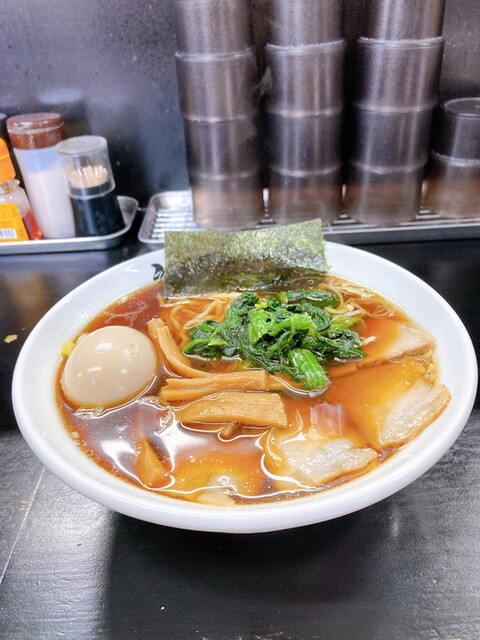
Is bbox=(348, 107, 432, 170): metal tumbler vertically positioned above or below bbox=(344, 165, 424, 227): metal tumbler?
above

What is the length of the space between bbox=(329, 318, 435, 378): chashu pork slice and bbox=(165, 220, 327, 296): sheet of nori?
14.7 inches

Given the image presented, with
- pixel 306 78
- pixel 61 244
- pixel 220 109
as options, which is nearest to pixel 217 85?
pixel 220 109

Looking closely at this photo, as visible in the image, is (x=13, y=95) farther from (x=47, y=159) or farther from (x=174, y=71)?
(x=174, y=71)

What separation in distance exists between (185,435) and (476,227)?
177 cm

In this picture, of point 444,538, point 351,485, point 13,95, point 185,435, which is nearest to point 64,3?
point 13,95

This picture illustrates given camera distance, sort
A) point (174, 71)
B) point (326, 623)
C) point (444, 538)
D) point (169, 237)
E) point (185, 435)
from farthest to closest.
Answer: point (174, 71), point (169, 237), point (185, 435), point (444, 538), point (326, 623)

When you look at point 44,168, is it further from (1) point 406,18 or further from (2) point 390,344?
(2) point 390,344

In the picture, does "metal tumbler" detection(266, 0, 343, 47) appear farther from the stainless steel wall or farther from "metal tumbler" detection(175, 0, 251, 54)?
the stainless steel wall

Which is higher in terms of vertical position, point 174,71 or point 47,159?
point 174,71

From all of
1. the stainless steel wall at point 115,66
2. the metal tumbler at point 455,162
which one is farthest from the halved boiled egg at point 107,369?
the metal tumbler at point 455,162

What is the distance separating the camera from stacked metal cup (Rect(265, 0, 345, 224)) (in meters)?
1.93

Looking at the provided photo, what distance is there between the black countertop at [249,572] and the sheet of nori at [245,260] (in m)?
0.76

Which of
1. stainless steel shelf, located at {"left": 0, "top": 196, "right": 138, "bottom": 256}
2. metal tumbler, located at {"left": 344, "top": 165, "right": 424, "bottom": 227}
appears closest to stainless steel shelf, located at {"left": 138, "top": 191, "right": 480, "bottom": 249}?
metal tumbler, located at {"left": 344, "top": 165, "right": 424, "bottom": 227}

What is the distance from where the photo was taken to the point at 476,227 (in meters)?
2.26
